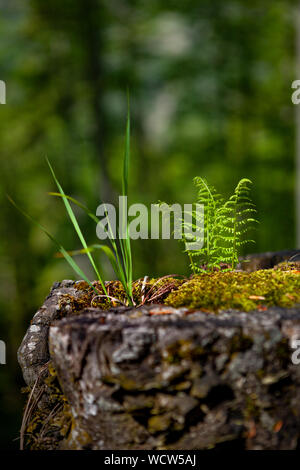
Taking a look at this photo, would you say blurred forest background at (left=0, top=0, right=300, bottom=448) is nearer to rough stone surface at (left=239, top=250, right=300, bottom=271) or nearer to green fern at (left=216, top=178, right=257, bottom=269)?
rough stone surface at (left=239, top=250, right=300, bottom=271)

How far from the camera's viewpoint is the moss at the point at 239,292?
1359mm

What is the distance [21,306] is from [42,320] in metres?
5.61

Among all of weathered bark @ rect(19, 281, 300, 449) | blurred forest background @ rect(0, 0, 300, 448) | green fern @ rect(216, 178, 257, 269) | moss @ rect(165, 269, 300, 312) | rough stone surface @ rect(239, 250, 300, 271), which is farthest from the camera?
blurred forest background @ rect(0, 0, 300, 448)

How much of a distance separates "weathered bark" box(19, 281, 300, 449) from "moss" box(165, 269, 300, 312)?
151 mm

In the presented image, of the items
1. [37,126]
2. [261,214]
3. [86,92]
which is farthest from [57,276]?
[261,214]

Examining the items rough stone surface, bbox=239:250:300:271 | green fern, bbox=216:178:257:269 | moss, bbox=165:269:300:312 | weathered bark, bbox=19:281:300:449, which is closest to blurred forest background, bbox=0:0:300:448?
rough stone surface, bbox=239:250:300:271

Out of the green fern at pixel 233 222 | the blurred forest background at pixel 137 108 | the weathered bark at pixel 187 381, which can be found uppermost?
the blurred forest background at pixel 137 108

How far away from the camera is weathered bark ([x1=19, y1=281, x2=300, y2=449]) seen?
43.4 inches

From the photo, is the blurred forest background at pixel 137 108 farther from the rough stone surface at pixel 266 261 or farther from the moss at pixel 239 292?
the moss at pixel 239 292

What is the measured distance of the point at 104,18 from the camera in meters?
6.87

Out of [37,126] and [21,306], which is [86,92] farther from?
[21,306]

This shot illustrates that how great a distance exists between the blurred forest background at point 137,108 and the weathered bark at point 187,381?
5595mm

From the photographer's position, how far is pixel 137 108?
7066 mm

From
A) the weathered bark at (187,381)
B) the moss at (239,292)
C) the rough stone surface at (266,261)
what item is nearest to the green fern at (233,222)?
the moss at (239,292)
